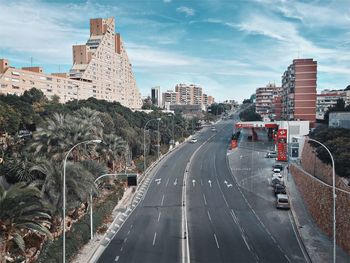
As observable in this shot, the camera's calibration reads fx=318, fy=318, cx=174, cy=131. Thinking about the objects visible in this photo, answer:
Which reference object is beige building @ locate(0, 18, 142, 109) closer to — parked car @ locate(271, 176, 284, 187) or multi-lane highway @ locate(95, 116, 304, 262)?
multi-lane highway @ locate(95, 116, 304, 262)

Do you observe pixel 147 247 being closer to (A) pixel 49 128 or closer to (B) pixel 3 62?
(A) pixel 49 128

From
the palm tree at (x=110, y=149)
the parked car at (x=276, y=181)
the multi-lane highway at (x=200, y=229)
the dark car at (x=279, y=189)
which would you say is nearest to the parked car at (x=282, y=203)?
the multi-lane highway at (x=200, y=229)

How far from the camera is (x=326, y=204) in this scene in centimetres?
2639

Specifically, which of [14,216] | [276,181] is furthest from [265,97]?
[14,216]

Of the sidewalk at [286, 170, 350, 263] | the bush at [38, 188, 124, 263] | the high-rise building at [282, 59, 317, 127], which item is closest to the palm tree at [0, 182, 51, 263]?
the bush at [38, 188, 124, 263]

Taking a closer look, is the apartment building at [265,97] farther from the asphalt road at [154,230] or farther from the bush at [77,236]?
the bush at [77,236]

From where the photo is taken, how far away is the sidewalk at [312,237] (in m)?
21.8

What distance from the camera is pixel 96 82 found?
110 meters

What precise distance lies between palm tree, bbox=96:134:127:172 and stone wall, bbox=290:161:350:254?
73.5ft

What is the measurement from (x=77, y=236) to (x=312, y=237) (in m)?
18.2

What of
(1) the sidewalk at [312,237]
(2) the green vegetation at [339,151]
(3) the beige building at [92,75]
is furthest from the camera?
(3) the beige building at [92,75]

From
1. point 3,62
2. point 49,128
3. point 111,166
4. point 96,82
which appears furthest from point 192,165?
point 96,82

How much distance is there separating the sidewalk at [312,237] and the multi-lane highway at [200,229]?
942 mm

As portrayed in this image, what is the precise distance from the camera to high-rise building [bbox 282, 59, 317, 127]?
248ft
